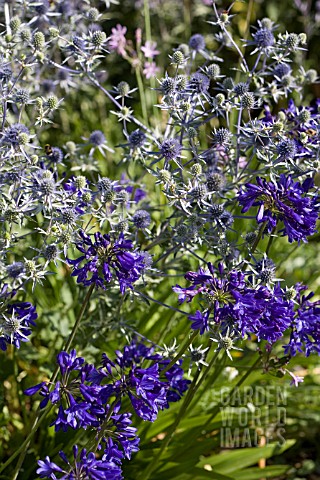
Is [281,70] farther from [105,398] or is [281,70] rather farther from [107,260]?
[105,398]

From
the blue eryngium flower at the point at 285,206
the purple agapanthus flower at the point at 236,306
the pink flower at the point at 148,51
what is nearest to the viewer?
the purple agapanthus flower at the point at 236,306

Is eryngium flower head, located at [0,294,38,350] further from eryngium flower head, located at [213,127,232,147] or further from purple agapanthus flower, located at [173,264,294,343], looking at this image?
eryngium flower head, located at [213,127,232,147]

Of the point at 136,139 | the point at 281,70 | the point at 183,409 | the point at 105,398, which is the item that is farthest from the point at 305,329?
the point at 281,70

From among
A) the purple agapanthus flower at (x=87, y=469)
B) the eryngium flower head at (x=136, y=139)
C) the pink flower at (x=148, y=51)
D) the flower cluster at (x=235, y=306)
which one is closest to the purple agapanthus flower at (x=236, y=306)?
the flower cluster at (x=235, y=306)

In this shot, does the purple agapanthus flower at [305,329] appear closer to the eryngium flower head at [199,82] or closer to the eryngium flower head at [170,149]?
the eryngium flower head at [170,149]

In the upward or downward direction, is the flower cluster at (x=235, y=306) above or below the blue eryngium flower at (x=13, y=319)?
above

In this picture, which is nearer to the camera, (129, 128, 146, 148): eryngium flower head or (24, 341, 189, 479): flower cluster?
(24, 341, 189, 479): flower cluster

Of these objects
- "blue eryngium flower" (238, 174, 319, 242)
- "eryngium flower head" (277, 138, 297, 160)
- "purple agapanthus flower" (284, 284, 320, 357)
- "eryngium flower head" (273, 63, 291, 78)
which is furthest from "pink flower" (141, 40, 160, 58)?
"purple agapanthus flower" (284, 284, 320, 357)

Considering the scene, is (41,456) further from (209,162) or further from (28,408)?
(209,162)

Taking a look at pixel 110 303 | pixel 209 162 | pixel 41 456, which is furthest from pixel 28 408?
pixel 209 162
